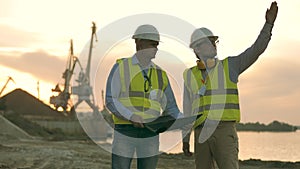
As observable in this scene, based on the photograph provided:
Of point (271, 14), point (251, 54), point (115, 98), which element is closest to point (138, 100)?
point (115, 98)

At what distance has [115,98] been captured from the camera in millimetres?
4758

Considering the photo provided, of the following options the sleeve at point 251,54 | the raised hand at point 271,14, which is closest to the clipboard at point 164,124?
the sleeve at point 251,54

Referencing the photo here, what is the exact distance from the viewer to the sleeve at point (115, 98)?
4719mm

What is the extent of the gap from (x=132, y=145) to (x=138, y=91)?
478 mm

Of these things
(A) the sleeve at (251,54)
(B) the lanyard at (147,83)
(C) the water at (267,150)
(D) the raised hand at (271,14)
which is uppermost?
(D) the raised hand at (271,14)

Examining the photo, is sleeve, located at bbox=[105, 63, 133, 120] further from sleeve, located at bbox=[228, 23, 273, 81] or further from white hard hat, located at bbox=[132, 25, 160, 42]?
sleeve, located at bbox=[228, 23, 273, 81]

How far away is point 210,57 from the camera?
5.07m

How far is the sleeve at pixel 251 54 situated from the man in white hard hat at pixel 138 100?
645 mm

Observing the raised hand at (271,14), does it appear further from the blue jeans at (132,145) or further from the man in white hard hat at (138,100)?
the blue jeans at (132,145)

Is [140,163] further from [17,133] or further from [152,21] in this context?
[17,133]

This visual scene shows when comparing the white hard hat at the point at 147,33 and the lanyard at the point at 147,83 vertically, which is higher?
the white hard hat at the point at 147,33

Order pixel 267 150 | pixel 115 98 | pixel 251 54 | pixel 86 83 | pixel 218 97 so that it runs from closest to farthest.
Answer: pixel 115 98 < pixel 251 54 < pixel 218 97 < pixel 267 150 < pixel 86 83

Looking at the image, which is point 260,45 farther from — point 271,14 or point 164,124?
point 164,124

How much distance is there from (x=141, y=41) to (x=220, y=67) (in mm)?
782
